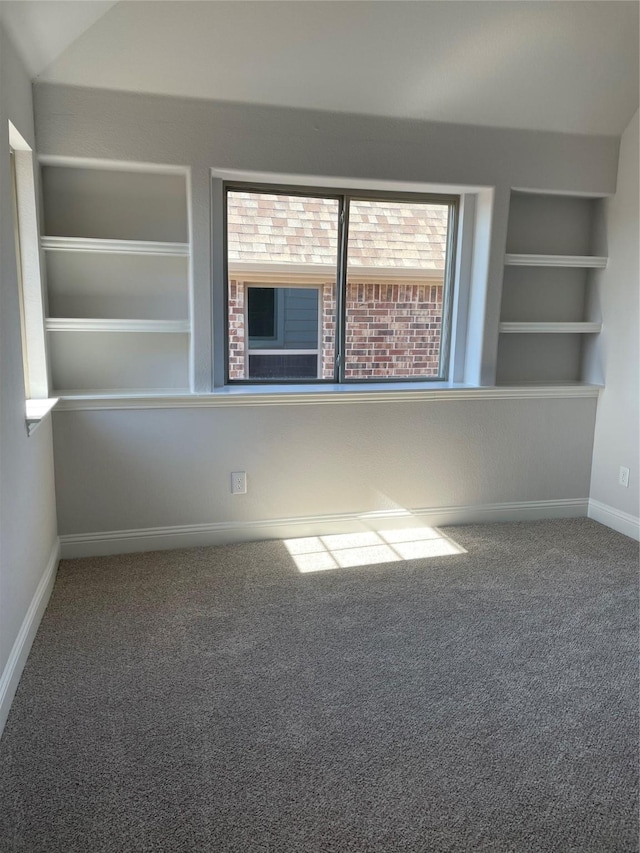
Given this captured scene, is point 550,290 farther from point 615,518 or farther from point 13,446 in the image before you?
point 13,446

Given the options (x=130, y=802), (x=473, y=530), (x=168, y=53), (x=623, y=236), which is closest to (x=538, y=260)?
(x=623, y=236)

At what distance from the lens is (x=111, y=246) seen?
3166 millimetres

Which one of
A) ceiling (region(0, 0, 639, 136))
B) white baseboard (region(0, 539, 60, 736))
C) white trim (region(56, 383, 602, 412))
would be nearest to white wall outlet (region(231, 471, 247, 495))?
white trim (region(56, 383, 602, 412))

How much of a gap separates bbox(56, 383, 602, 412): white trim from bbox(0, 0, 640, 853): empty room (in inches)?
0.8

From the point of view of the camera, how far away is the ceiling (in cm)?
273

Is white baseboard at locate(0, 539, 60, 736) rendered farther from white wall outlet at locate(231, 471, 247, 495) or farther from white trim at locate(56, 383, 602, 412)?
white wall outlet at locate(231, 471, 247, 495)

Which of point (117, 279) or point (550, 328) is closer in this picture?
point (117, 279)

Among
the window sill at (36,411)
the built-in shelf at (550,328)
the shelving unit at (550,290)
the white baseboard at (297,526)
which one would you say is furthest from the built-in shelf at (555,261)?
the window sill at (36,411)

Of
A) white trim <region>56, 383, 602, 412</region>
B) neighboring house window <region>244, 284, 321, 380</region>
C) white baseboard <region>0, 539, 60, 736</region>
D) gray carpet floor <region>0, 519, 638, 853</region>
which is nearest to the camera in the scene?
gray carpet floor <region>0, 519, 638, 853</region>

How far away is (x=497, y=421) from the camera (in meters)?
3.89

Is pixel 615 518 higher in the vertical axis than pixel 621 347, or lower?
lower

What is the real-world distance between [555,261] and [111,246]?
2540 mm

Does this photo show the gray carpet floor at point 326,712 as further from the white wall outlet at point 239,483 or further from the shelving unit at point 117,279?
the shelving unit at point 117,279

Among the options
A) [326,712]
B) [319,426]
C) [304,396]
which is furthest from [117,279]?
[326,712]
